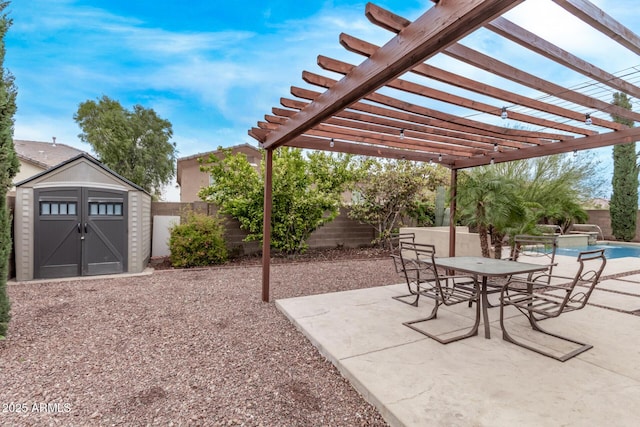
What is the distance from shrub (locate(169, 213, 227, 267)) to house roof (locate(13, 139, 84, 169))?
12699 mm

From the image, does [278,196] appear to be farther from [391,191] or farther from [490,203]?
[490,203]

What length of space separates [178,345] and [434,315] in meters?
2.64

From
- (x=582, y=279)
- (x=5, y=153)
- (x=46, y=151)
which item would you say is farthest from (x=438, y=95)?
(x=46, y=151)

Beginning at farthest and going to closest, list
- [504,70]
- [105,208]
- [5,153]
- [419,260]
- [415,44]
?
[105,208], [419,260], [5,153], [504,70], [415,44]

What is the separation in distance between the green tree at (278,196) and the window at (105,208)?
1.97 metres

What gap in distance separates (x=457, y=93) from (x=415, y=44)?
1926 mm

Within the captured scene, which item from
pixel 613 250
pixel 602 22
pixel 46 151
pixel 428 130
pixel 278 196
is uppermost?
pixel 46 151

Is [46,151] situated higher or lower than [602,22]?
higher

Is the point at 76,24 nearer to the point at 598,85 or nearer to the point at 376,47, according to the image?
the point at 376,47

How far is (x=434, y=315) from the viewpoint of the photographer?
348 centimetres

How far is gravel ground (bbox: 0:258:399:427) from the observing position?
2.04 metres

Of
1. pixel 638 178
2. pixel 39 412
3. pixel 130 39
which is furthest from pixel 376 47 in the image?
pixel 638 178

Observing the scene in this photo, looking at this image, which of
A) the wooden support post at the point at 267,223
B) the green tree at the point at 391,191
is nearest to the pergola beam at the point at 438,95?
the wooden support post at the point at 267,223

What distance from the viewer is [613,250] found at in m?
11.8
